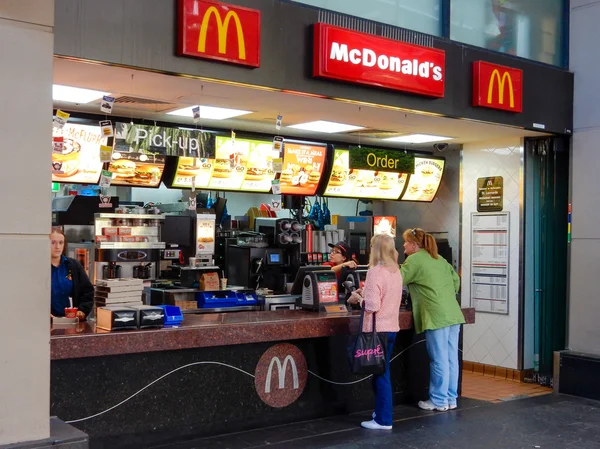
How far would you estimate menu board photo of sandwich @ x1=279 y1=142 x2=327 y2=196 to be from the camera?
915 cm

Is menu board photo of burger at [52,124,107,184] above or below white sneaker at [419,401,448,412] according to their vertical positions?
above

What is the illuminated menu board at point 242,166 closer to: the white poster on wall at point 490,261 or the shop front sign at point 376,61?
the shop front sign at point 376,61

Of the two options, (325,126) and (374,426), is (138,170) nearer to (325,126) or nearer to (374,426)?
(325,126)

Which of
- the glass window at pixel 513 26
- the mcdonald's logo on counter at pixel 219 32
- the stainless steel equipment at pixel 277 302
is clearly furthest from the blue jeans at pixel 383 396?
the glass window at pixel 513 26

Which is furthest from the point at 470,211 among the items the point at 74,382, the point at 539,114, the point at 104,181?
the point at 74,382

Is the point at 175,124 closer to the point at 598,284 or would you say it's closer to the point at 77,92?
the point at 77,92

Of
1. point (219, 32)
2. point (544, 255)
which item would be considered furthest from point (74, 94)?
point (544, 255)

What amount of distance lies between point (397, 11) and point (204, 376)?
4.02 metres

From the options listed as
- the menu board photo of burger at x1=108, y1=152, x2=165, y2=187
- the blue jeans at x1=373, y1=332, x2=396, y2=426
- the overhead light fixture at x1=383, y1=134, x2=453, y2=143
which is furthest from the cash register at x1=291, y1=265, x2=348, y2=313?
the overhead light fixture at x1=383, y1=134, x2=453, y2=143

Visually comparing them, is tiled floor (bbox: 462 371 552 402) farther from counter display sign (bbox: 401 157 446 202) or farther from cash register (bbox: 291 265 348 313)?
counter display sign (bbox: 401 157 446 202)

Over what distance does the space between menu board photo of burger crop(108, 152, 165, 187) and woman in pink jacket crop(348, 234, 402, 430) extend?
3.09 metres

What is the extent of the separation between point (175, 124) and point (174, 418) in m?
3.91

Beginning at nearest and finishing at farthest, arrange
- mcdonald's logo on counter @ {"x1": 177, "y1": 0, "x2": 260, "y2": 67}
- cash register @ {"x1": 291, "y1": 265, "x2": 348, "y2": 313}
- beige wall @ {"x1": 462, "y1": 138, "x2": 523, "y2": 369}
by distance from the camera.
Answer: mcdonald's logo on counter @ {"x1": 177, "y1": 0, "x2": 260, "y2": 67} < cash register @ {"x1": 291, "y1": 265, "x2": 348, "y2": 313} < beige wall @ {"x1": 462, "y1": 138, "x2": 523, "y2": 369}

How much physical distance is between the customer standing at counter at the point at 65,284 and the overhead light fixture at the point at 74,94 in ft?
4.29
